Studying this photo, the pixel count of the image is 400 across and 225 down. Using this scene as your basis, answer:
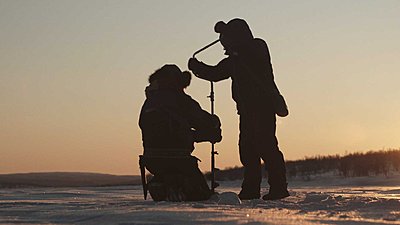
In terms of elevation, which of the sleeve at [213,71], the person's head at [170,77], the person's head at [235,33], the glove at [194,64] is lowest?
the person's head at [170,77]

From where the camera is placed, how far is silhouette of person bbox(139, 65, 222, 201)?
6.89m

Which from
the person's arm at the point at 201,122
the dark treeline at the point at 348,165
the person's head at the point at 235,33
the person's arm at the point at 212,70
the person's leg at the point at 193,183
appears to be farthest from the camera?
the dark treeline at the point at 348,165

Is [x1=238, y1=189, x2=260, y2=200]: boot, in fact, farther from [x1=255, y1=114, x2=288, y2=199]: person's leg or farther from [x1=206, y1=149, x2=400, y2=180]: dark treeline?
[x1=206, y1=149, x2=400, y2=180]: dark treeline

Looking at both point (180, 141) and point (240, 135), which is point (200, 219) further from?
A: point (240, 135)

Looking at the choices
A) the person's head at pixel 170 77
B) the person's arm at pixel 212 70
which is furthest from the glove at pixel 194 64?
the person's head at pixel 170 77

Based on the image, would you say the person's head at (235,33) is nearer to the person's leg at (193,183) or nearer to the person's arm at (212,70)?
the person's arm at (212,70)

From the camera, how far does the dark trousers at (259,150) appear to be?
7.47m

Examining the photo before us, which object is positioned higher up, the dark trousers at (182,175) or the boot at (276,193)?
the dark trousers at (182,175)

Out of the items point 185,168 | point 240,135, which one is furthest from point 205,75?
point 185,168

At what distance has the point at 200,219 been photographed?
13.1 feet

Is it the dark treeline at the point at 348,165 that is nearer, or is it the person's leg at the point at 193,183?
the person's leg at the point at 193,183

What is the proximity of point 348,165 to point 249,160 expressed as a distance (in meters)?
11.4

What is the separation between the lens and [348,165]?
18438mm

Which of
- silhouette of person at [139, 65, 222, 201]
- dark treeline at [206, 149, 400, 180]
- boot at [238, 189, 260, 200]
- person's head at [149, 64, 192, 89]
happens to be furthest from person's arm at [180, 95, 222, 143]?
dark treeline at [206, 149, 400, 180]
